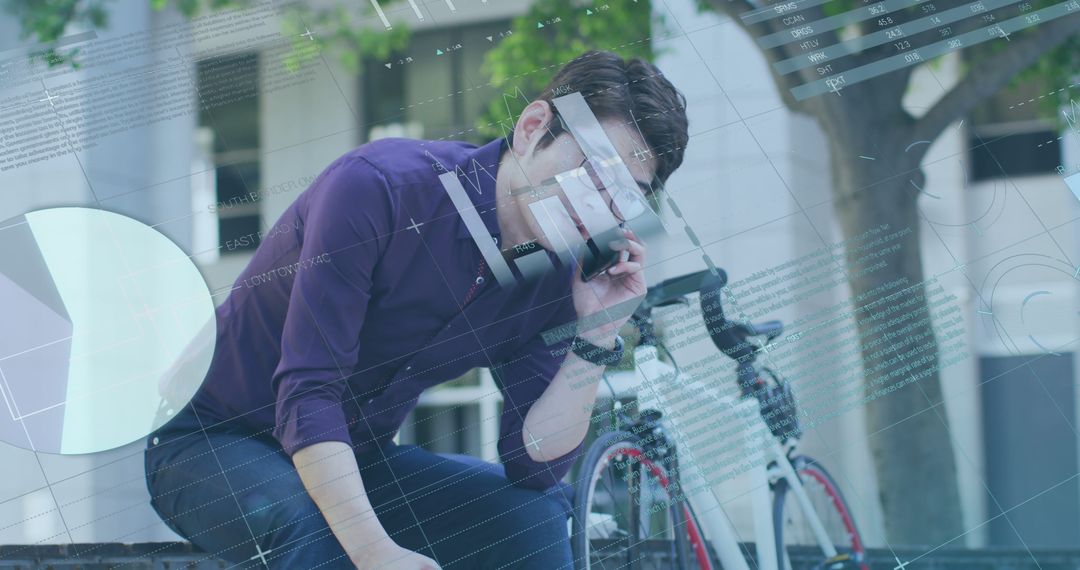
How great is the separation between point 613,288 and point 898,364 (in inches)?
12.6

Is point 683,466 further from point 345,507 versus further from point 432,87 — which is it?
point 432,87

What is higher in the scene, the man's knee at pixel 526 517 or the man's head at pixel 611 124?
the man's head at pixel 611 124

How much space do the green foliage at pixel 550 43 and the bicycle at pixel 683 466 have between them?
22cm

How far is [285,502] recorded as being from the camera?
0.69 metres

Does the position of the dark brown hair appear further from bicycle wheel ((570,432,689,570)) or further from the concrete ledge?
the concrete ledge

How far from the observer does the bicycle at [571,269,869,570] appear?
82 cm

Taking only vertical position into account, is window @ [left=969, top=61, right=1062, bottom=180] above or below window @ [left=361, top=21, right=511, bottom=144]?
below

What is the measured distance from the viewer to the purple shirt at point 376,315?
28.3 inches

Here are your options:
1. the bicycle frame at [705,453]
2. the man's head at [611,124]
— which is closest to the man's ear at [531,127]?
the man's head at [611,124]

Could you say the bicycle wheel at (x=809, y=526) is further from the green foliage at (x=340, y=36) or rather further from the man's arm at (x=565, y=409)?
the green foliage at (x=340, y=36)

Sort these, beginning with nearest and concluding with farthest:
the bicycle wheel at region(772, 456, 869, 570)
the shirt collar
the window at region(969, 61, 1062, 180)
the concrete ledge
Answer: the concrete ledge, the shirt collar, the bicycle wheel at region(772, 456, 869, 570), the window at region(969, 61, 1062, 180)

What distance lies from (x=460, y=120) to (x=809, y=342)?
0.40 meters

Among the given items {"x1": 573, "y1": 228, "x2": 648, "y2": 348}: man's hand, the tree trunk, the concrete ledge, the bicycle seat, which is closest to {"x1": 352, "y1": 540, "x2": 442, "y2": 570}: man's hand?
the concrete ledge
